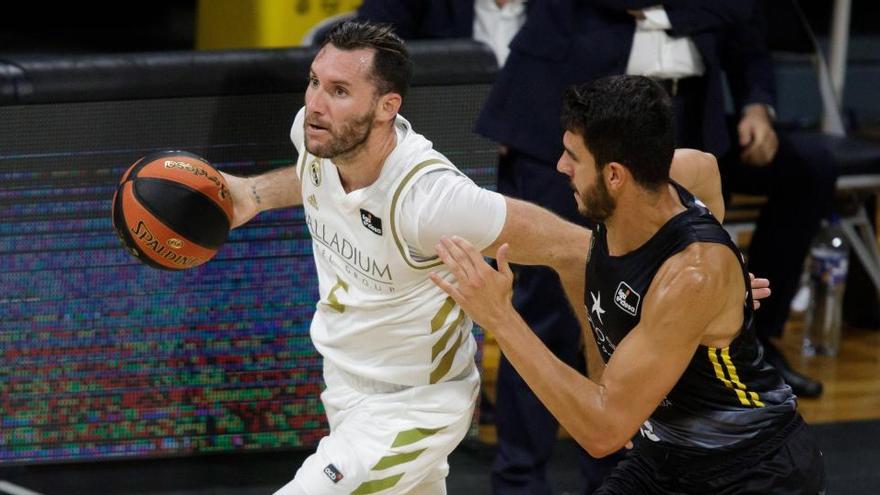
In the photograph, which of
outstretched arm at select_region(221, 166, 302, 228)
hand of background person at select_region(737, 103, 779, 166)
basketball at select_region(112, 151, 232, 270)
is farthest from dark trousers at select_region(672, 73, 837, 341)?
basketball at select_region(112, 151, 232, 270)

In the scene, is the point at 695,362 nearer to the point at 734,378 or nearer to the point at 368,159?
the point at 734,378

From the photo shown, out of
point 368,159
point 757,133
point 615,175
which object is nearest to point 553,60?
point 757,133

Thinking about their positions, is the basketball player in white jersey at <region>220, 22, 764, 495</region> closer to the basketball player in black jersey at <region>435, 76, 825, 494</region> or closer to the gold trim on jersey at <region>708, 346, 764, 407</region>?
the basketball player in black jersey at <region>435, 76, 825, 494</region>

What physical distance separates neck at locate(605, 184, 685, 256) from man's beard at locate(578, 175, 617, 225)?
2 cm

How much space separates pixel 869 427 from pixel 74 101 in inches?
135

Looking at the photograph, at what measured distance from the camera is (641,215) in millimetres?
3543

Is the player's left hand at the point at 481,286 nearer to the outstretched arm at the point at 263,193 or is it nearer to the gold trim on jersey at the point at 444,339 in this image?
the gold trim on jersey at the point at 444,339

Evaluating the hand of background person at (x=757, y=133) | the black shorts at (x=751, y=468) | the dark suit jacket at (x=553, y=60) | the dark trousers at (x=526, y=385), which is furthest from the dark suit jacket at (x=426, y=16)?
the black shorts at (x=751, y=468)

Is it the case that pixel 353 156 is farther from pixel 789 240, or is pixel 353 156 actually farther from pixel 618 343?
pixel 789 240

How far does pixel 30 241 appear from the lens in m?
5.03

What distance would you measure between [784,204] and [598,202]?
314cm

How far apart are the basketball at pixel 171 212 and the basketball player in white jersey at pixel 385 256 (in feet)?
0.99

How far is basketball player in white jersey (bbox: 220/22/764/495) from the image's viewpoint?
399 cm

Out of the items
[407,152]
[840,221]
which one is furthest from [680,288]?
[840,221]
